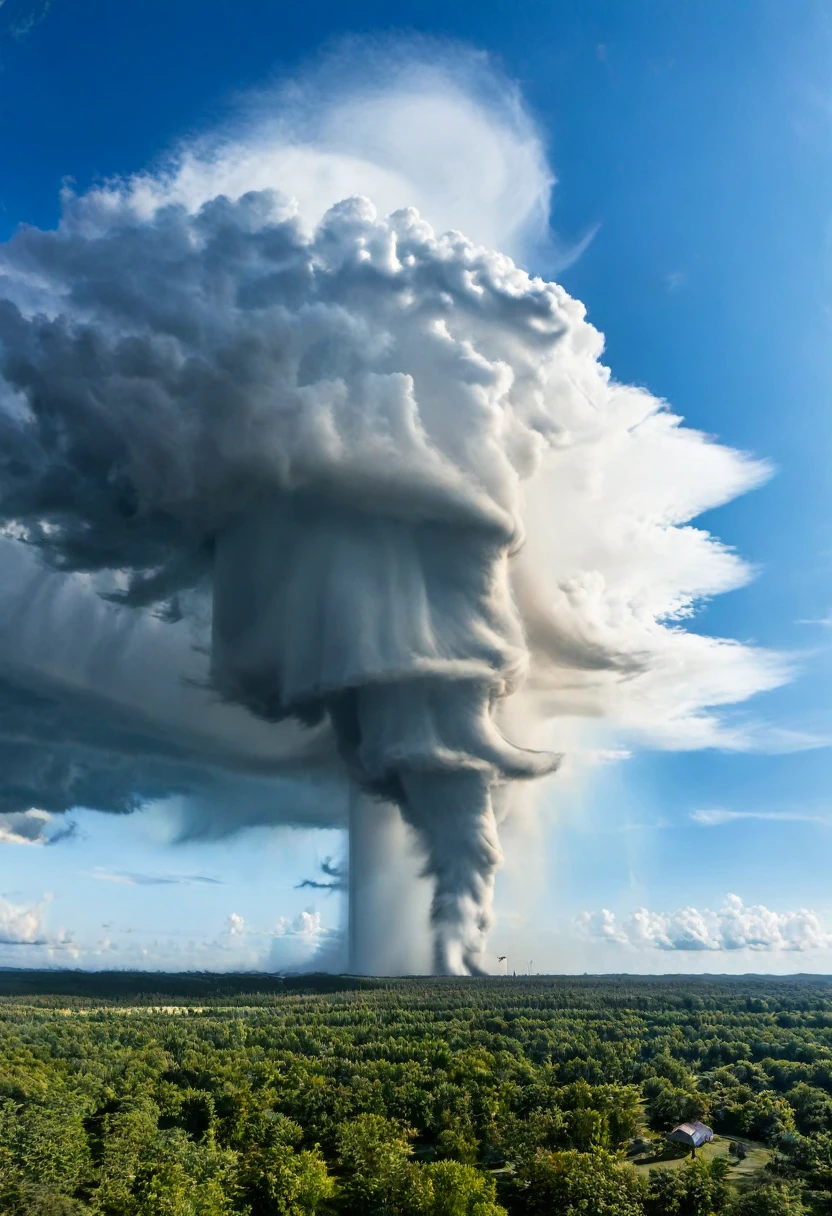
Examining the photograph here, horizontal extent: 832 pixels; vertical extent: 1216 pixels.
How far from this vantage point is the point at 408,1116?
80.2 m

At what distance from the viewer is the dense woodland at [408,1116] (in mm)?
54875

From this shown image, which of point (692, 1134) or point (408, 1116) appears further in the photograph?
point (408, 1116)

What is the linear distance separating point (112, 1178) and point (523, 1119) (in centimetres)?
3788

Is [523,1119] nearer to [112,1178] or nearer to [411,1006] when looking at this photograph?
[112,1178]

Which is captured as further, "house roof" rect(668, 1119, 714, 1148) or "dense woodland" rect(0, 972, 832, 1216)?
"house roof" rect(668, 1119, 714, 1148)

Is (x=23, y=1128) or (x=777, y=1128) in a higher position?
(x=23, y=1128)

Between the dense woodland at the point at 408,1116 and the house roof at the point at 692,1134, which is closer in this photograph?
the dense woodland at the point at 408,1116

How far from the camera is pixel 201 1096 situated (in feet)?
255

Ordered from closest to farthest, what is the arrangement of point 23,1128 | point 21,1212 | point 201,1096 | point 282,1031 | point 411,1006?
1. point 21,1212
2. point 23,1128
3. point 201,1096
4. point 282,1031
5. point 411,1006

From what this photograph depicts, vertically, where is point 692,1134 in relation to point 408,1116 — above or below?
below

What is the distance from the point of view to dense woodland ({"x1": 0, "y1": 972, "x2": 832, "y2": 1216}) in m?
54.9

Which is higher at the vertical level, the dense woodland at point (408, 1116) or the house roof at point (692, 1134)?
the dense woodland at point (408, 1116)

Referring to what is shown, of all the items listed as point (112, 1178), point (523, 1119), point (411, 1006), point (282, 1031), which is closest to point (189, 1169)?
point (112, 1178)

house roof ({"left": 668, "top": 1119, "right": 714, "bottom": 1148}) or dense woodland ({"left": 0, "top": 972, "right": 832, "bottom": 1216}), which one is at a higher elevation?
dense woodland ({"left": 0, "top": 972, "right": 832, "bottom": 1216})
